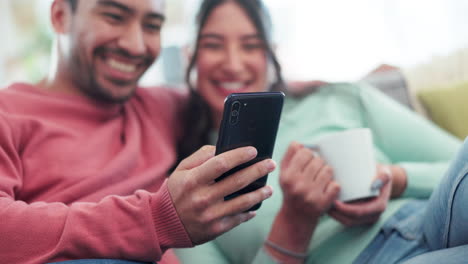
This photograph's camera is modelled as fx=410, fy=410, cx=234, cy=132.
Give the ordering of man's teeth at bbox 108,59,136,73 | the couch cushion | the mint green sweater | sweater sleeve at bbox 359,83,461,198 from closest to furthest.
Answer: the mint green sweater → man's teeth at bbox 108,59,136,73 → sweater sleeve at bbox 359,83,461,198 → the couch cushion

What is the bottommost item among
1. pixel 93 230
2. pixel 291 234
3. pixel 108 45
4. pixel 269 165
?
pixel 291 234

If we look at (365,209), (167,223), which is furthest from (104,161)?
(365,209)

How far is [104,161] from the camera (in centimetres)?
88

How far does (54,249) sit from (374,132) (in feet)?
A: 2.77

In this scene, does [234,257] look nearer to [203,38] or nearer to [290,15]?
[203,38]

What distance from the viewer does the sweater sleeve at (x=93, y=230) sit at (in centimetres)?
60

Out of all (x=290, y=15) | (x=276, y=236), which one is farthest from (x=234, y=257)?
(x=290, y=15)

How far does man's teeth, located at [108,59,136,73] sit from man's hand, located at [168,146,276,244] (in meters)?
0.45

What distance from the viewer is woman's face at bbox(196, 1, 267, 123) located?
3.64ft

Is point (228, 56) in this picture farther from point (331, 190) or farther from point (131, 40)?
point (331, 190)

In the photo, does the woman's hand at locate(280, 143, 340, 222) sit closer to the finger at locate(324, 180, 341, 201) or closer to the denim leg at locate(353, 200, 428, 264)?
the finger at locate(324, 180, 341, 201)

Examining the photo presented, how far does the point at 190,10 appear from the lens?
1230 millimetres

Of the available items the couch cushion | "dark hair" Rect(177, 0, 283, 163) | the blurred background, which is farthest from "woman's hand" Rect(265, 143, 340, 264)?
the blurred background

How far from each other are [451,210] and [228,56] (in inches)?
26.8
